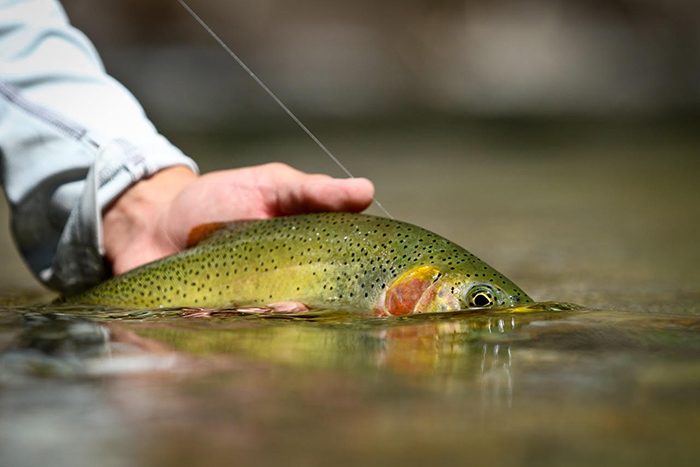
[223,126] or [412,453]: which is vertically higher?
[223,126]

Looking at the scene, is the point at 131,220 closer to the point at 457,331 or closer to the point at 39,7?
the point at 39,7

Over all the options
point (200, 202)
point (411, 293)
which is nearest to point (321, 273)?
point (411, 293)

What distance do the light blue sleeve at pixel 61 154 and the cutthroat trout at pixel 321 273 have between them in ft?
2.12

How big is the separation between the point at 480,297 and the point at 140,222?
166 centimetres

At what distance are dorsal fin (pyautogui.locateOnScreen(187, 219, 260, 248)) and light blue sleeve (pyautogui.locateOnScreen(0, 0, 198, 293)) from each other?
0.63 m

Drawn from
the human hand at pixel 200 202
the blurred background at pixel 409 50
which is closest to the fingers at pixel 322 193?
the human hand at pixel 200 202

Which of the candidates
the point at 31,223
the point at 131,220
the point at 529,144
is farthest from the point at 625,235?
the point at 529,144

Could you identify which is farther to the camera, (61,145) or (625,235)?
(625,235)

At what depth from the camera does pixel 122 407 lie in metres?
1.60

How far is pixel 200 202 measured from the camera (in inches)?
134

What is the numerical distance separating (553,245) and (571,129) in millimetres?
9690

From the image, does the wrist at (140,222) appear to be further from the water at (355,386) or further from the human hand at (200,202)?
the water at (355,386)

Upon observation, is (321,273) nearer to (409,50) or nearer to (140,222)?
(140,222)

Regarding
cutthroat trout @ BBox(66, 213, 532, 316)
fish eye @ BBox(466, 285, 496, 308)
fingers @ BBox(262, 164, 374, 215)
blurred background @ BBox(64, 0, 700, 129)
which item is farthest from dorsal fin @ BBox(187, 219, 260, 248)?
blurred background @ BBox(64, 0, 700, 129)
